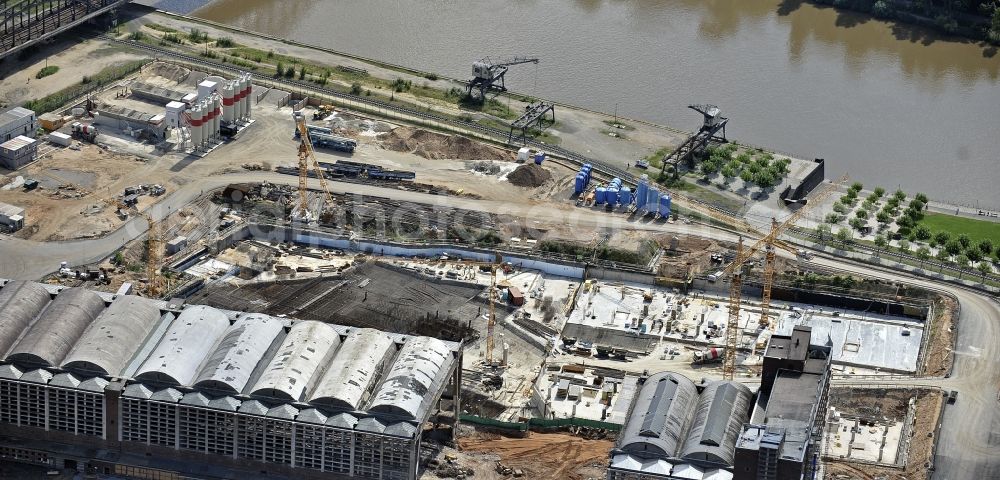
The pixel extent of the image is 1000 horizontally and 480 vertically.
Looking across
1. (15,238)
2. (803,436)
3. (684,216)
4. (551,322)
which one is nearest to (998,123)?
(684,216)

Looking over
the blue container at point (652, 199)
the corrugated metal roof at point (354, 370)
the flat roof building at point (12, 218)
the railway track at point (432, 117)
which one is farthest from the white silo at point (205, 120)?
the corrugated metal roof at point (354, 370)

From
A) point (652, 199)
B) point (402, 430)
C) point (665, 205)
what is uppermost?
point (665, 205)

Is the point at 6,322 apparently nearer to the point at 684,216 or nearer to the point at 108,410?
the point at 108,410

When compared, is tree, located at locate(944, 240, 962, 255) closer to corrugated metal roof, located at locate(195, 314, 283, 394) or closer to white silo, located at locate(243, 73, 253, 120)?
corrugated metal roof, located at locate(195, 314, 283, 394)

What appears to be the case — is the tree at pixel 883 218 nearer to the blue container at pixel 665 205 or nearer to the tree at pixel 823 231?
the tree at pixel 823 231

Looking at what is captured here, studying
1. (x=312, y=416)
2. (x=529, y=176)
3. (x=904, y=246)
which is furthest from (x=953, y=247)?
(x=312, y=416)

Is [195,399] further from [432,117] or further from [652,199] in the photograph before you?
[432,117]
